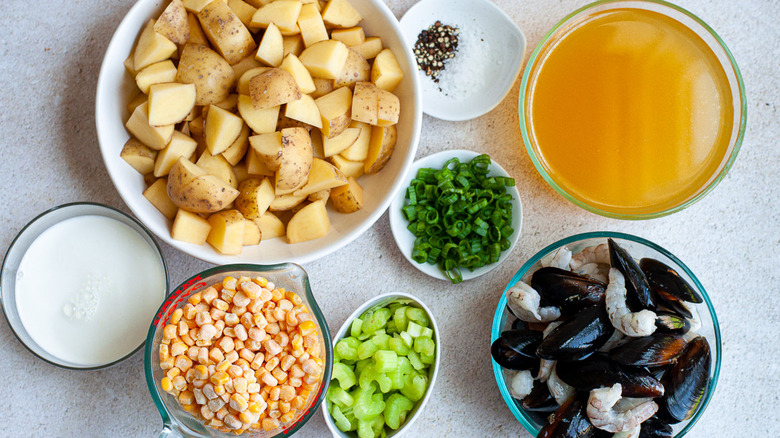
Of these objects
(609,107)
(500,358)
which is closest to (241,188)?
(500,358)

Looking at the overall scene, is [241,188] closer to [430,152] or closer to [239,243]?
[239,243]

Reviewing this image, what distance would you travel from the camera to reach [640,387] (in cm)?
143

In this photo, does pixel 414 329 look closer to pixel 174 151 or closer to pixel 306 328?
pixel 306 328

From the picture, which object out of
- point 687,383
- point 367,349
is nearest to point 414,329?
point 367,349

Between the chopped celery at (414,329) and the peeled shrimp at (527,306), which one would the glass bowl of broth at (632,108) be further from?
the chopped celery at (414,329)

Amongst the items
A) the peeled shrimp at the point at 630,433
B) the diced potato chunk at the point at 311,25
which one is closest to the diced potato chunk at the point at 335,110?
the diced potato chunk at the point at 311,25

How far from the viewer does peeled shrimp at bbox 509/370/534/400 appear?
1577 millimetres

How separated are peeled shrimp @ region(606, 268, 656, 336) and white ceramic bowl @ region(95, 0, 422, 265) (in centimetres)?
61

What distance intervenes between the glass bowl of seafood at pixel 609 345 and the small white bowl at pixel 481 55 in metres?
0.51

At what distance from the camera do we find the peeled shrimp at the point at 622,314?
143 cm

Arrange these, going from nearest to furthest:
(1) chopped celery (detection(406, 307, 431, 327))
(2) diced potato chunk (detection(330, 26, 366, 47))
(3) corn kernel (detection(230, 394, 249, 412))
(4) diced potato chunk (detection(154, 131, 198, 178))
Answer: (3) corn kernel (detection(230, 394, 249, 412)) < (4) diced potato chunk (detection(154, 131, 198, 178)) < (2) diced potato chunk (detection(330, 26, 366, 47)) < (1) chopped celery (detection(406, 307, 431, 327))

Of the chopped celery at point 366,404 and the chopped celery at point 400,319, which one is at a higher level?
the chopped celery at point 400,319

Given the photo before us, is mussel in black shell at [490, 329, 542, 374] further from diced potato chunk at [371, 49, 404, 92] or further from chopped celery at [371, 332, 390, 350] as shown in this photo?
diced potato chunk at [371, 49, 404, 92]

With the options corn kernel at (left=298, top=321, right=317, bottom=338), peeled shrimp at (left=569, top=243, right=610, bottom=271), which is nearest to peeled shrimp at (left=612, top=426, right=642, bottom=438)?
peeled shrimp at (left=569, top=243, right=610, bottom=271)
